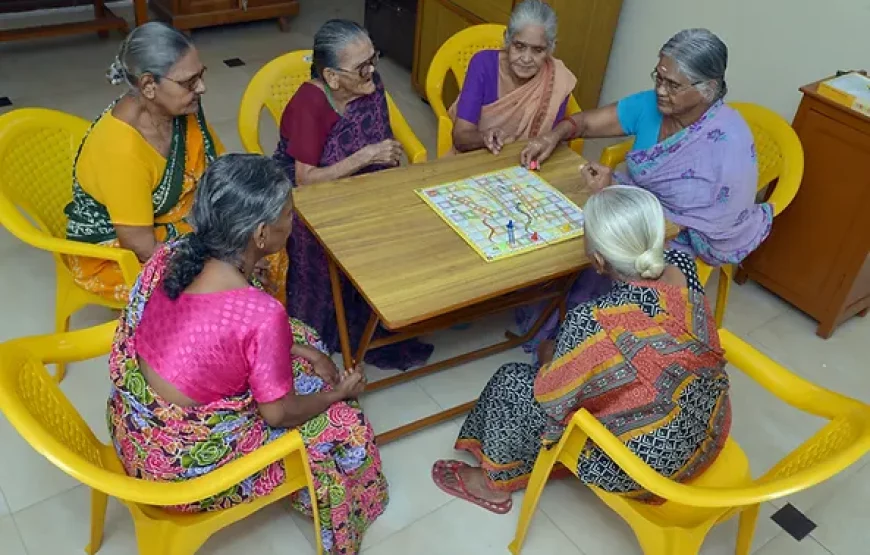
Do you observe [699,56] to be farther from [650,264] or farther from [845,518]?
[845,518]

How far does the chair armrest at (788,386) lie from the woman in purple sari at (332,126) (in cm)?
119

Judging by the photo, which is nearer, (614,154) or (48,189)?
(48,189)

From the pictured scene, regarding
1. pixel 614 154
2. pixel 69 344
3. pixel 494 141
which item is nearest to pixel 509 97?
pixel 494 141

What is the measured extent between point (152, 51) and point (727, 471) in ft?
6.47

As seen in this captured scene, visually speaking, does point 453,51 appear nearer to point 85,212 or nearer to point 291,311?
point 291,311

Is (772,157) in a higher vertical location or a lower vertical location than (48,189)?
higher

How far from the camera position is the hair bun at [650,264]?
1.83 m

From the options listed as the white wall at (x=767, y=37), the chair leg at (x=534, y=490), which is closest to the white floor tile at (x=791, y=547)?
the chair leg at (x=534, y=490)

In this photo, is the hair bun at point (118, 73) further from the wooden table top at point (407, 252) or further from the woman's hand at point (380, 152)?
the woman's hand at point (380, 152)

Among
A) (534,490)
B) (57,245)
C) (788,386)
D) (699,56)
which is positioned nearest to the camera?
(788,386)

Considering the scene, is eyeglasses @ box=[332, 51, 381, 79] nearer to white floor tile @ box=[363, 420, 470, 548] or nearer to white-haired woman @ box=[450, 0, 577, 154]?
white-haired woman @ box=[450, 0, 577, 154]

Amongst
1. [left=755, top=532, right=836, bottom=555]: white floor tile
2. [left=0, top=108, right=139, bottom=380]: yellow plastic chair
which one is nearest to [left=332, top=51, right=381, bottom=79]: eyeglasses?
[left=0, top=108, right=139, bottom=380]: yellow plastic chair

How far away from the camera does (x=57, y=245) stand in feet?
7.41

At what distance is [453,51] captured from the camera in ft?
10.7
